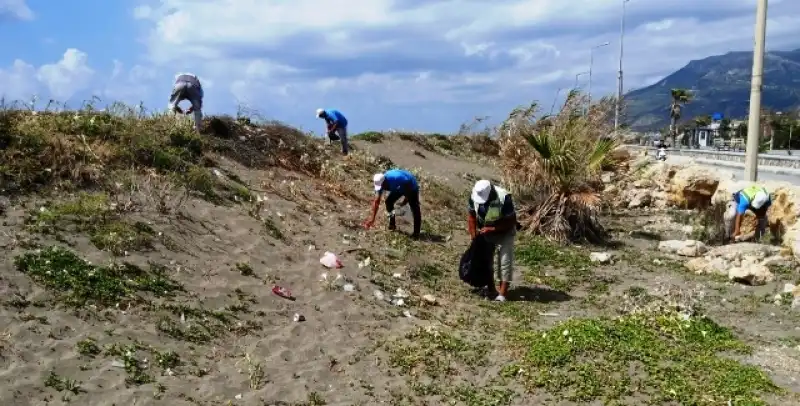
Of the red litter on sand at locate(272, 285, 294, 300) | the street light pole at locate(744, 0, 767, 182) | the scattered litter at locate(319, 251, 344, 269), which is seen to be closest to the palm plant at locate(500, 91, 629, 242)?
the street light pole at locate(744, 0, 767, 182)

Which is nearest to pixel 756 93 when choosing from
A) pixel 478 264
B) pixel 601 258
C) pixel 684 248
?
pixel 684 248

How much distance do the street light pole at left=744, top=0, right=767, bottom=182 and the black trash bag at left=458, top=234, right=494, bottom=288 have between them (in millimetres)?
7722

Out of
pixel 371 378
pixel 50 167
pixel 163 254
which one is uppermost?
pixel 50 167

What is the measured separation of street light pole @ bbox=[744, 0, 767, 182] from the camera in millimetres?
14125

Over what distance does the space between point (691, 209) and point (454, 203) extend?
5.77 meters

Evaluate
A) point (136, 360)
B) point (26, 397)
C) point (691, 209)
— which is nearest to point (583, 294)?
point (136, 360)

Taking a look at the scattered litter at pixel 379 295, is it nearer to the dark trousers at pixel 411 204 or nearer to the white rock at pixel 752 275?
the dark trousers at pixel 411 204

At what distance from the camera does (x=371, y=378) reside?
Answer: 6.41 meters

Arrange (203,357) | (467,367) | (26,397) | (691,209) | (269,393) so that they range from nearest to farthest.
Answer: (26,397), (269,393), (203,357), (467,367), (691,209)

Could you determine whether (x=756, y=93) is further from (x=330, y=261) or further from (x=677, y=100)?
(x=677, y=100)

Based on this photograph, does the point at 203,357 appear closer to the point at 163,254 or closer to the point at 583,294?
the point at 163,254

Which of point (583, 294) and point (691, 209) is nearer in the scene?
point (583, 294)

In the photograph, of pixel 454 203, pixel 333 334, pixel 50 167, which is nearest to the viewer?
pixel 333 334

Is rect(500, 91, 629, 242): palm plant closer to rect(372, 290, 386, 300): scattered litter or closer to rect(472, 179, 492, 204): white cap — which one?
rect(472, 179, 492, 204): white cap
